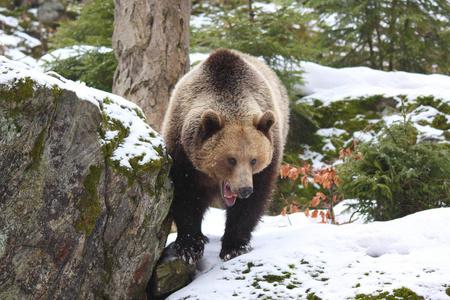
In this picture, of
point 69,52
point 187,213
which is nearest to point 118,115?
point 187,213

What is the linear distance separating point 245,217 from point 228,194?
1.31ft

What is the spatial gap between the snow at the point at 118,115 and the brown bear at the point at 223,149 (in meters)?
0.45

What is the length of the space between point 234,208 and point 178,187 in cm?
62

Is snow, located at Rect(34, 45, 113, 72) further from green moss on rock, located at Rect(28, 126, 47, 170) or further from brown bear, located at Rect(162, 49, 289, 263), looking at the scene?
green moss on rock, located at Rect(28, 126, 47, 170)

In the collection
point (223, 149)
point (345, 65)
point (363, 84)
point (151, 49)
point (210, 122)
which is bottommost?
point (223, 149)

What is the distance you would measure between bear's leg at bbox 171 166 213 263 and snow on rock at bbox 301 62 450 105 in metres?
5.78

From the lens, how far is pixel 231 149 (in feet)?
12.3

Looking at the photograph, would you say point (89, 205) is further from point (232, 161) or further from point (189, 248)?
point (232, 161)

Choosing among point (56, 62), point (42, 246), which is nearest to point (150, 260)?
point (42, 246)

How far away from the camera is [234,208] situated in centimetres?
422

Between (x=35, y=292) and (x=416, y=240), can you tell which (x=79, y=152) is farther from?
(x=416, y=240)

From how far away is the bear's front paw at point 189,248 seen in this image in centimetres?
386

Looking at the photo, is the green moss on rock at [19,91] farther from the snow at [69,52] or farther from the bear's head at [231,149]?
the snow at [69,52]

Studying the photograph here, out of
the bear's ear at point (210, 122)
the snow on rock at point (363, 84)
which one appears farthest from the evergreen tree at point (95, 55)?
the bear's ear at point (210, 122)
